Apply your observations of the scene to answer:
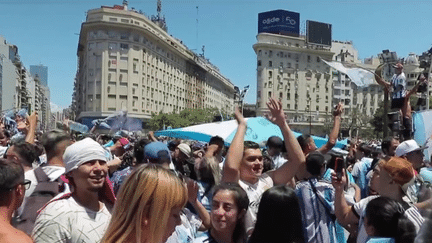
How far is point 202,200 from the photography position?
4.57 metres

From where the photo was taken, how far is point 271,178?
14.9ft

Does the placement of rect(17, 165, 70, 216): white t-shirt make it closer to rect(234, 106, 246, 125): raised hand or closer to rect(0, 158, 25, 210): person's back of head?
rect(0, 158, 25, 210): person's back of head

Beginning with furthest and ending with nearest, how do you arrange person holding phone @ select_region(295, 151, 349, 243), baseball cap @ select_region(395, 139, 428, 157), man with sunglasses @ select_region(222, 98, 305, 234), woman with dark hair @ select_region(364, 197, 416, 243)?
baseball cap @ select_region(395, 139, 428, 157) → person holding phone @ select_region(295, 151, 349, 243) → man with sunglasses @ select_region(222, 98, 305, 234) → woman with dark hair @ select_region(364, 197, 416, 243)

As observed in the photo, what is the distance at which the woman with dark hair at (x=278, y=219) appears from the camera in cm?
275

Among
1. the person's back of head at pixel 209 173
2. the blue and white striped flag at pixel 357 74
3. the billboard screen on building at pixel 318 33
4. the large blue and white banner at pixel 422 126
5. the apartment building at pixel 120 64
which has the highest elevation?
the billboard screen on building at pixel 318 33

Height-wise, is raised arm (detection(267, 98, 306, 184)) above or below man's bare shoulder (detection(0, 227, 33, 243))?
above

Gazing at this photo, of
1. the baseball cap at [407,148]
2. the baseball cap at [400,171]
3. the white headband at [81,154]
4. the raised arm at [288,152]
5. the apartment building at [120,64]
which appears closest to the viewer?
the white headband at [81,154]

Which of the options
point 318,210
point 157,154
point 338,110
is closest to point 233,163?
point 318,210

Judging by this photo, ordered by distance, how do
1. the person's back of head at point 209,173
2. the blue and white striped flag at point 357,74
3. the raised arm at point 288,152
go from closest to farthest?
the raised arm at point 288,152, the person's back of head at point 209,173, the blue and white striped flag at point 357,74

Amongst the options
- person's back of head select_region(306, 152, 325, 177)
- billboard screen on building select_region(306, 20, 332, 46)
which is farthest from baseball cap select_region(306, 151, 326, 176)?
billboard screen on building select_region(306, 20, 332, 46)

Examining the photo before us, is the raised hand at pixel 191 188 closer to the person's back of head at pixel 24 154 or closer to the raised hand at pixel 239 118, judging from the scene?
the raised hand at pixel 239 118

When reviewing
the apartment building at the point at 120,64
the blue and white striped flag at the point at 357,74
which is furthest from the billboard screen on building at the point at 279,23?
the blue and white striped flag at the point at 357,74

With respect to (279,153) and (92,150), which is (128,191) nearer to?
(92,150)

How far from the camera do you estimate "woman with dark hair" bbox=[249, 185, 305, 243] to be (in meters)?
2.75
